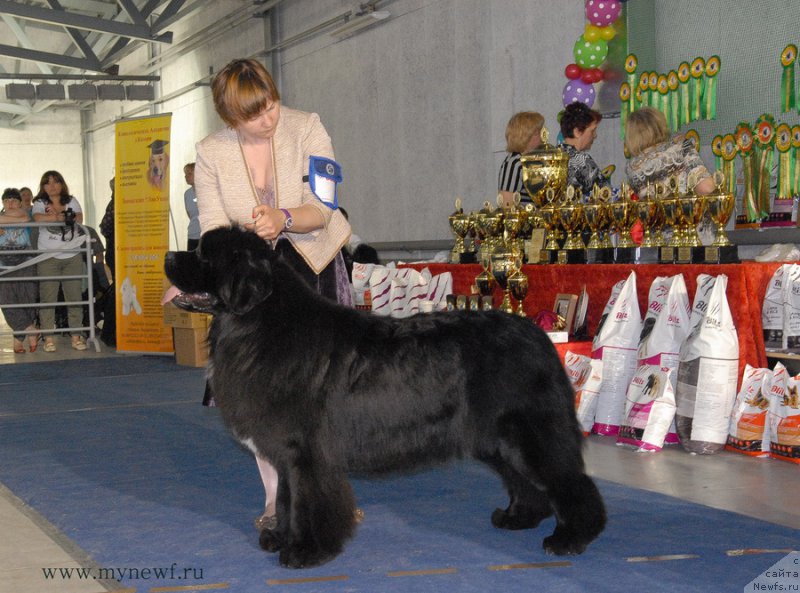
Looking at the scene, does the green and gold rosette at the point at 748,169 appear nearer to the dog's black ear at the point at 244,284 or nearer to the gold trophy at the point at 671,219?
the gold trophy at the point at 671,219

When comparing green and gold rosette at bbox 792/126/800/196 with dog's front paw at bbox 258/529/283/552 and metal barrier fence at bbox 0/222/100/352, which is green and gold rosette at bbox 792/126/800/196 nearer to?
dog's front paw at bbox 258/529/283/552

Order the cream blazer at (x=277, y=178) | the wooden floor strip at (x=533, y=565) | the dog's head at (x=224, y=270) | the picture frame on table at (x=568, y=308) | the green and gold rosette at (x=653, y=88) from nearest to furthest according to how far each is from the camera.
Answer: the dog's head at (x=224, y=270) → the wooden floor strip at (x=533, y=565) → the cream blazer at (x=277, y=178) → the picture frame on table at (x=568, y=308) → the green and gold rosette at (x=653, y=88)

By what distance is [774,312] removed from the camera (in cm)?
417

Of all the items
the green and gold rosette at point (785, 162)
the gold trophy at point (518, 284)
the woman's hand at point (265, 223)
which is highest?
the green and gold rosette at point (785, 162)

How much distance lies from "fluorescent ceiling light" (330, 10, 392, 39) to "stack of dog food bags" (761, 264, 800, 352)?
24.8 feet

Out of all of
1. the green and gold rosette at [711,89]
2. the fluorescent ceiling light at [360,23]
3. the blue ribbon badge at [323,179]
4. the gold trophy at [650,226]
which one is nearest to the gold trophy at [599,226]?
the gold trophy at [650,226]

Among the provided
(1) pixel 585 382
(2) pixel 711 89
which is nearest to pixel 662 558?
(1) pixel 585 382

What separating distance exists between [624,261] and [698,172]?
578 millimetres

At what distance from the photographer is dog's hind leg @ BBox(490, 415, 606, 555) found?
2.74 metres

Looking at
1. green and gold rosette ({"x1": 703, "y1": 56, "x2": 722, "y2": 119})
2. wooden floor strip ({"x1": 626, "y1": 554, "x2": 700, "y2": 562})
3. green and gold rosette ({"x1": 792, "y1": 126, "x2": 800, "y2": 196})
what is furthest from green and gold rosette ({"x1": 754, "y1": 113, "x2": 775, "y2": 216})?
wooden floor strip ({"x1": 626, "y1": 554, "x2": 700, "y2": 562})

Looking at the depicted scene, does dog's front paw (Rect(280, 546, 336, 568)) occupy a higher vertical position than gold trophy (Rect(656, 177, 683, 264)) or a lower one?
lower

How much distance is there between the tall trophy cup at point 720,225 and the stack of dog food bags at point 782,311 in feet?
0.71

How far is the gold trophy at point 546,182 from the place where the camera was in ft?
17.1

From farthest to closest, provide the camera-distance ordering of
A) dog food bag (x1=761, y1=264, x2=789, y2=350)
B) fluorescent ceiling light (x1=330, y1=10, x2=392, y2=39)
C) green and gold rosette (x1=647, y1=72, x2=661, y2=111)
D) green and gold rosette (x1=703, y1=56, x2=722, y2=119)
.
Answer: fluorescent ceiling light (x1=330, y1=10, x2=392, y2=39), green and gold rosette (x1=647, y1=72, x2=661, y2=111), green and gold rosette (x1=703, y1=56, x2=722, y2=119), dog food bag (x1=761, y1=264, x2=789, y2=350)
